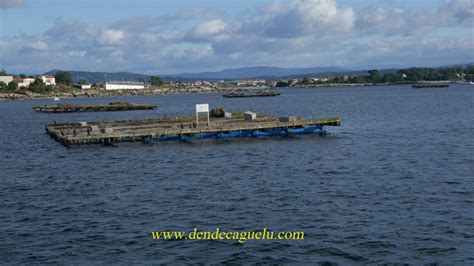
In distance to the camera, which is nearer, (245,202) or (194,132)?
(245,202)

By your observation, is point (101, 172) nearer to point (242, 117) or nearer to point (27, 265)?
point (27, 265)

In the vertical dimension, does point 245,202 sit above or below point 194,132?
below

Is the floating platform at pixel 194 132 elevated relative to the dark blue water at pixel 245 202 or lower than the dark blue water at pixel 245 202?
elevated

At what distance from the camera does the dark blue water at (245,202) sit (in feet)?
81.1

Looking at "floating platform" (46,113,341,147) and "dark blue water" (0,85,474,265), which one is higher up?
"floating platform" (46,113,341,147)

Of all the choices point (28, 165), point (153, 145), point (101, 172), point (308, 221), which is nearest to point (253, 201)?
point (308, 221)

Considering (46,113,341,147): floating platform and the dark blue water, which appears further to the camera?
(46,113,341,147): floating platform

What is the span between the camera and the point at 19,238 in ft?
90.7

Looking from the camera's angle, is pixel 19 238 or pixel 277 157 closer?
pixel 19 238

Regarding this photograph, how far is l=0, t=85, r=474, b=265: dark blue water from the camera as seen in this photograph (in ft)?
81.1

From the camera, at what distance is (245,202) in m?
33.4

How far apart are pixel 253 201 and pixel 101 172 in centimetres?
1754

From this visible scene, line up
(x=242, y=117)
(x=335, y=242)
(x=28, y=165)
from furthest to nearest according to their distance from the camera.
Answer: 1. (x=242, y=117)
2. (x=28, y=165)
3. (x=335, y=242)

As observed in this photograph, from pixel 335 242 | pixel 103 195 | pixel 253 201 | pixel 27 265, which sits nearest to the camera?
pixel 27 265
